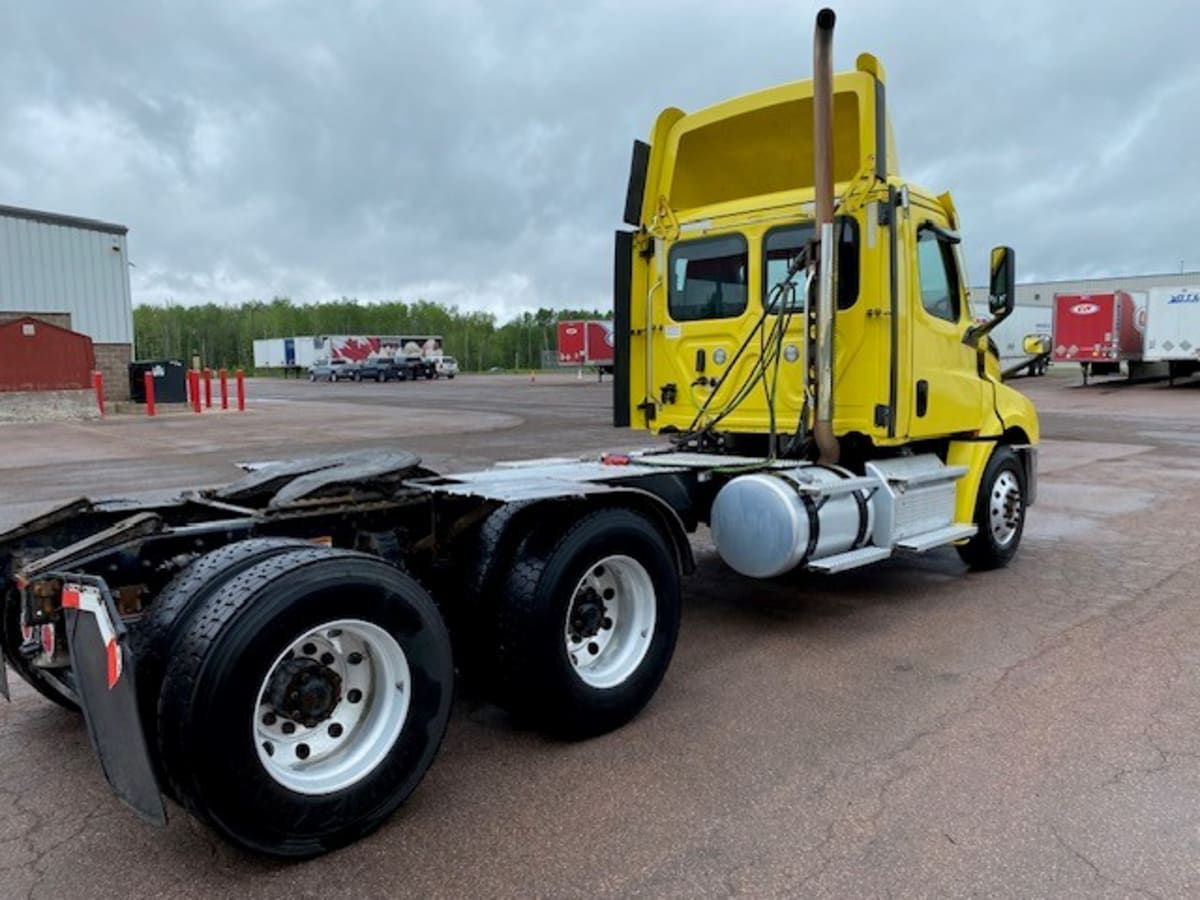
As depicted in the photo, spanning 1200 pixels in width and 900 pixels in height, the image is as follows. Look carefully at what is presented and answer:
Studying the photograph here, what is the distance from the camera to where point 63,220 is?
25.1m

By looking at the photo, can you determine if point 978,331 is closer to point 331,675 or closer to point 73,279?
point 331,675

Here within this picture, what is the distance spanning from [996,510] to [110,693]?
5.97 meters

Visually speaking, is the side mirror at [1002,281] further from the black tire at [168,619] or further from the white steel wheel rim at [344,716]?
the black tire at [168,619]

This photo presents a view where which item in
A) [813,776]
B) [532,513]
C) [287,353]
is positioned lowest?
[813,776]

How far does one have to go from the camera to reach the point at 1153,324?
3034cm

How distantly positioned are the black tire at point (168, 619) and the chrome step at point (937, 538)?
13.5 ft

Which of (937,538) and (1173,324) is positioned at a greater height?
(1173,324)

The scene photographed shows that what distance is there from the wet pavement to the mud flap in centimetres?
39

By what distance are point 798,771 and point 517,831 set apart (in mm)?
1149

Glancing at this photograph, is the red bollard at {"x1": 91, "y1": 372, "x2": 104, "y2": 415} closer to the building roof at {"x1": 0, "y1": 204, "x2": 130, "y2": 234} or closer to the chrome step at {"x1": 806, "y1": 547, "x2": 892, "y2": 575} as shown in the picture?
the building roof at {"x1": 0, "y1": 204, "x2": 130, "y2": 234}

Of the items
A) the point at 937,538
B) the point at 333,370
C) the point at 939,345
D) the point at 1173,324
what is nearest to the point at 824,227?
the point at 939,345

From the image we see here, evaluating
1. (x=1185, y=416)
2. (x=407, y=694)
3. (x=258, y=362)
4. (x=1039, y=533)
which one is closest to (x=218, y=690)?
(x=407, y=694)

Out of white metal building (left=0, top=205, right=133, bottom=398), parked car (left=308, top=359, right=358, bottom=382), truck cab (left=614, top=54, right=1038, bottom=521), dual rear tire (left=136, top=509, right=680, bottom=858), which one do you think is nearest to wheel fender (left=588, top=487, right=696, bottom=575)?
dual rear tire (left=136, top=509, right=680, bottom=858)

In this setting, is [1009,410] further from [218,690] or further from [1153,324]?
[1153,324]
